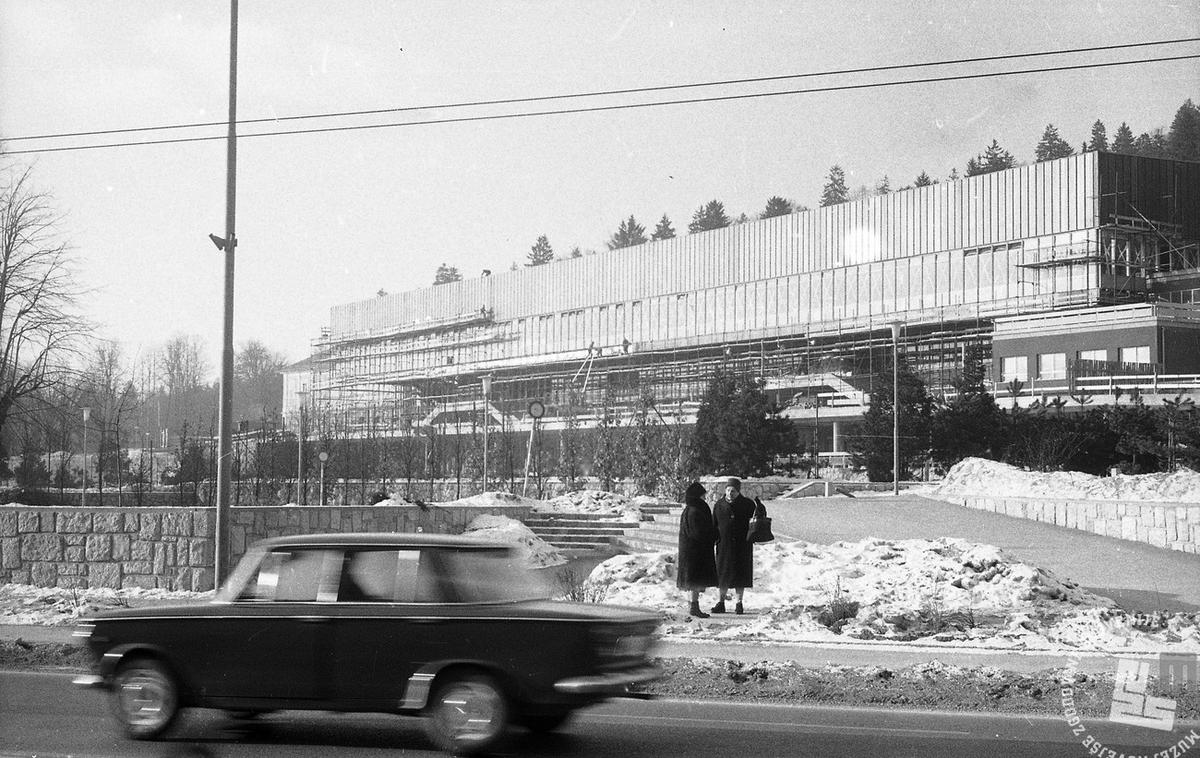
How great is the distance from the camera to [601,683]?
27.0 ft

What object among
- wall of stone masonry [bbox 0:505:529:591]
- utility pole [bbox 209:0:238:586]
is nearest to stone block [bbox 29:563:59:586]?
wall of stone masonry [bbox 0:505:529:591]

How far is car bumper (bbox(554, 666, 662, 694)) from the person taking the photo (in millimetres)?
8172

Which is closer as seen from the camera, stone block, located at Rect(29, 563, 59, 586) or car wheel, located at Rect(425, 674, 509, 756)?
car wheel, located at Rect(425, 674, 509, 756)

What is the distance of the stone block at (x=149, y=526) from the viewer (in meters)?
19.3

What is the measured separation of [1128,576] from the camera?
67.0 ft

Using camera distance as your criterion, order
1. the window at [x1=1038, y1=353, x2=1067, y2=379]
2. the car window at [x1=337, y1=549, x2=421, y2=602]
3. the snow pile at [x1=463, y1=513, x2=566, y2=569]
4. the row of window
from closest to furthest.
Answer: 1. the car window at [x1=337, y1=549, x2=421, y2=602]
2. the snow pile at [x1=463, y1=513, x2=566, y2=569]
3. the row of window
4. the window at [x1=1038, y1=353, x2=1067, y2=379]

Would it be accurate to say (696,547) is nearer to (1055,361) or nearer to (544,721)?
(544,721)

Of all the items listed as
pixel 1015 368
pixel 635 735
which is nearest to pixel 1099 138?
pixel 1015 368

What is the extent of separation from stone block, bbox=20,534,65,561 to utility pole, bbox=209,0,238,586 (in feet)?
13.1

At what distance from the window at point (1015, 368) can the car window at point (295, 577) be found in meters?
53.4

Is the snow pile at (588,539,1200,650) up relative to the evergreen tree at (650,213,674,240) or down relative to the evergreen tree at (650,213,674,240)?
down

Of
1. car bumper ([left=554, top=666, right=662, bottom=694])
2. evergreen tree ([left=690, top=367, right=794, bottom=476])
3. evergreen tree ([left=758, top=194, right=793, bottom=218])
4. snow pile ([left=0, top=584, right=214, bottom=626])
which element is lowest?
snow pile ([left=0, top=584, right=214, bottom=626])

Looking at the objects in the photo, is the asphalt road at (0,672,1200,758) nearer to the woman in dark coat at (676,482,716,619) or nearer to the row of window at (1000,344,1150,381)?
the woman in dark coat at (676,482,716,619)

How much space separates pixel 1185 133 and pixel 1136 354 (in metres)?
65.4
